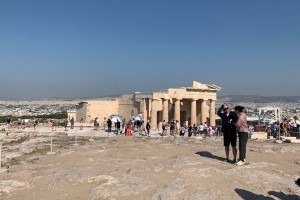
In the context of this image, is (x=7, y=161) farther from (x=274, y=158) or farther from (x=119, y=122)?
(x=119, y=122)

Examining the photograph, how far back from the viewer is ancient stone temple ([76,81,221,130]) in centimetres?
3862

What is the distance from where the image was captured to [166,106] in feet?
126

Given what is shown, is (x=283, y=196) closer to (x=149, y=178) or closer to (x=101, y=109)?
(x=149, y=178)

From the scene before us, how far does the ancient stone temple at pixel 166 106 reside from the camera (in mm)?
38625

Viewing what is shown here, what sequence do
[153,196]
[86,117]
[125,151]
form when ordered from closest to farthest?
[153,196] → [125,151] → [86,117]

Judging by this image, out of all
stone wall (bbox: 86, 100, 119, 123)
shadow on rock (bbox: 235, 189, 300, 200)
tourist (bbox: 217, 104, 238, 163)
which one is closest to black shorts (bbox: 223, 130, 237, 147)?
tourist (bbox: 217, 104, 238, 163)

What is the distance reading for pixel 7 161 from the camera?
1407 cm

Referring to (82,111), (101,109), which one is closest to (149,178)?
(101,109)

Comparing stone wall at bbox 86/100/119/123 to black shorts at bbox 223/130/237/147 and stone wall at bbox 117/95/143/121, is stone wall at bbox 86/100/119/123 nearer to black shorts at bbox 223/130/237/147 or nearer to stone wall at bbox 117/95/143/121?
stone wall at bbox 117/95/143/121

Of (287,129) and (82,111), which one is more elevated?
(82,111)

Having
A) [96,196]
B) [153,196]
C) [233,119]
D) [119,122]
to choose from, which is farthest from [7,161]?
[119,122]

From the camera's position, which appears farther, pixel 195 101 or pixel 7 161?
pixel 195 101

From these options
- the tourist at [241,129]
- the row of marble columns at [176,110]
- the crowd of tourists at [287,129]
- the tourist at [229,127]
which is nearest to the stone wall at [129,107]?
the row of marble columns at [176,110]

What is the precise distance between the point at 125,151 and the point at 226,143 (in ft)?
16.6
